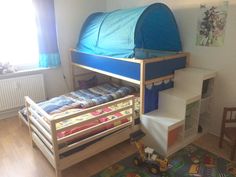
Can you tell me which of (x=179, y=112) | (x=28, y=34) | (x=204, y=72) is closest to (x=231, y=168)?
(x=179, y=112)

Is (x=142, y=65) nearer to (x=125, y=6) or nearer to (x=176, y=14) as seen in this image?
(x=176, y=14)

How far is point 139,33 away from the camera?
8.30ft

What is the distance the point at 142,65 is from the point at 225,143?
4.72ft

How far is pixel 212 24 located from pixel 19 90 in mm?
2965

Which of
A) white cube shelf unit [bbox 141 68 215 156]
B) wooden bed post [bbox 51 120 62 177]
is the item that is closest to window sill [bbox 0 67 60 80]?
wooden bed post [bbox 51 120 62 177]

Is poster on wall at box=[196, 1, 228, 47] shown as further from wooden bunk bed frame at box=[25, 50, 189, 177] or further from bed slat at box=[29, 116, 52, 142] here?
bed slat at box=[29, 116, 52, 142]

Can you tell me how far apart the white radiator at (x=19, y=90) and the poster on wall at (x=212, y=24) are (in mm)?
2561

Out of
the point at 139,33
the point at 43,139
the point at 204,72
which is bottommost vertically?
the point at 43,139

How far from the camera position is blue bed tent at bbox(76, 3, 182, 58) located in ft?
8.30

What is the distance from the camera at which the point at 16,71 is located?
11.1ft

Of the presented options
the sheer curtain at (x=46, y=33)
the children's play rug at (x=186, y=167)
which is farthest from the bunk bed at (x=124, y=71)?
the sheer curtain at (x=46, y=33)

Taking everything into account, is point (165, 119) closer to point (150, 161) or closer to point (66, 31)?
point (150, 161)

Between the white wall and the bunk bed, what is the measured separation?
2.94 feet

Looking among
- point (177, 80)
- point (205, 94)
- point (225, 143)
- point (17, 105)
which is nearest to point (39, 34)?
point (17, 105)
